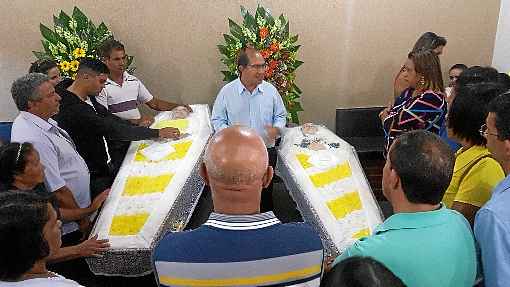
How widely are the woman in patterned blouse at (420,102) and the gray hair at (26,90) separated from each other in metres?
2.05

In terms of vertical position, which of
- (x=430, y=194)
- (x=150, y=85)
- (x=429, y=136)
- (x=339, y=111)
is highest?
(x=429, y=136)

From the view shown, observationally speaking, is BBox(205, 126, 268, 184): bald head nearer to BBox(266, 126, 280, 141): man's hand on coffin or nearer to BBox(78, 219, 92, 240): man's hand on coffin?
BBox(78, 219, 92, 240): man's hand on coffin

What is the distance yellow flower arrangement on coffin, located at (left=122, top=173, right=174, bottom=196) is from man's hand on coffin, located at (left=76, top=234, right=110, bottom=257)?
1.47ft

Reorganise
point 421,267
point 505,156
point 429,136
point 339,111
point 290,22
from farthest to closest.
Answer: point 339,111
point 290,22
point 505,156
point 429,136
point 421,267

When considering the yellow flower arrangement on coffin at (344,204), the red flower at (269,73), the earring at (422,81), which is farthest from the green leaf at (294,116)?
the yellow flower arrangement on coffin at (344,204)

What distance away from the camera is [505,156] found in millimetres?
1578

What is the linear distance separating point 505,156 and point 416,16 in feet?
10.8

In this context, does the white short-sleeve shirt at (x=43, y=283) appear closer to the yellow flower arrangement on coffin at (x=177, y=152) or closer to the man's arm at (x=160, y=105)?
the yellow flower arrangement on coffin at (x=177, y=152)

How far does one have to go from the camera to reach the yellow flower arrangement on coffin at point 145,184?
→ 9.16ft

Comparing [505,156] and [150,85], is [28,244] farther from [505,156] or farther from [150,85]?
[150,85]

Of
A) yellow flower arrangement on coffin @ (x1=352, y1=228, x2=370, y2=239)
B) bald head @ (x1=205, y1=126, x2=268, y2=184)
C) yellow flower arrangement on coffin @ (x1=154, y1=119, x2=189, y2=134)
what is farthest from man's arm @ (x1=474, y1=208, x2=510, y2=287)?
yellow flower arrangement on coffin @ (x1=154, y1=119, x2=189, y2=134)

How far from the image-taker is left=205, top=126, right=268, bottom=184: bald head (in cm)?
136

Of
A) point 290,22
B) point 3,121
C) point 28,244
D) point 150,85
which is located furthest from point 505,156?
point 3,121

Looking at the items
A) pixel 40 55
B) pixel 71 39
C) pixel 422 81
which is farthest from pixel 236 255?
pixel 40 55
